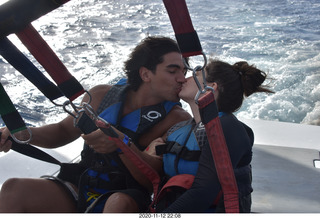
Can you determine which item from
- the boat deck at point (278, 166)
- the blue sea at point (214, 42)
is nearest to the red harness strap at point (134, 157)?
the boat deck at point (278, 166)

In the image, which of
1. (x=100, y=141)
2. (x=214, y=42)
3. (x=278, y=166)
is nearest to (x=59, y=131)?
(x=100, y=141)

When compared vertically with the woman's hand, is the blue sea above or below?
below

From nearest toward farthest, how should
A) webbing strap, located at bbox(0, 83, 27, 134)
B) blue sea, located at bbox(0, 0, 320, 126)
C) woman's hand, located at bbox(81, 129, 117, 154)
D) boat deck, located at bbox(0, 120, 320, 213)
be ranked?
webbing strap, located at bbox(0, 83, 27, 134) < woman's hand, located at bbox(81, 129, 117, 154) < boat deck, located at bbox(0, 120, 320, 213) < blue sea, located at bbox(0, 0, 320, 126)

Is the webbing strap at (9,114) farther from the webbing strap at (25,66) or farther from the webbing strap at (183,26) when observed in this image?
the webbing strap at (183,26)

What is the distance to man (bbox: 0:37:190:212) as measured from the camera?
133 cm

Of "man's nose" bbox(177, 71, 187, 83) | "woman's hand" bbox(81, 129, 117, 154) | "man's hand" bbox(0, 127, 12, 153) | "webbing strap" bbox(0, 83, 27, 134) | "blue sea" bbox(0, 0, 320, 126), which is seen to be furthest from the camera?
"blue sea" bbox(0, 0, 320, 126)

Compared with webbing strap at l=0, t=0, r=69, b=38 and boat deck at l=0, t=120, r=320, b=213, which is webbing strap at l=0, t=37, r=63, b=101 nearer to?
webbing strap at l=0, t=0, r=69, b=38

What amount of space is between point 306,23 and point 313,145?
6088mm

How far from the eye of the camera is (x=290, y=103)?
14.6ft

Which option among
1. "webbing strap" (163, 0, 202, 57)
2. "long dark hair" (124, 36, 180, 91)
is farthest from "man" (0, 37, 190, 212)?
"webbing strap" (163, 0, 202, 57)

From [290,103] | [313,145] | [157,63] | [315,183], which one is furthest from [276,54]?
[157,63]

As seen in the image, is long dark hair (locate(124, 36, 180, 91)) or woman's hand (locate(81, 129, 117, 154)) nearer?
woman's hand (locate(81, 129, 117, 154))

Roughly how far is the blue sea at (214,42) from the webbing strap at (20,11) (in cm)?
267

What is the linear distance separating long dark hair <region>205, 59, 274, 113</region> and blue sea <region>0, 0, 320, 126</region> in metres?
2.02
